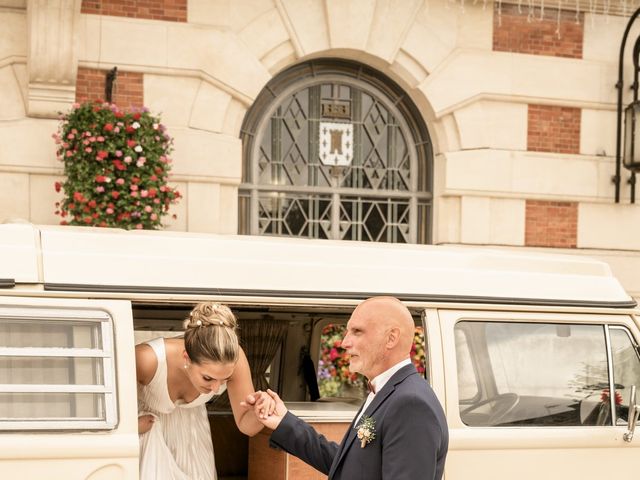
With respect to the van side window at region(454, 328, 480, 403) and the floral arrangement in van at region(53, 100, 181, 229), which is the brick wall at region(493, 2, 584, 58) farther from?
the van side window at region(454, 328, 480, 403)

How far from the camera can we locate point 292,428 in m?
3.83

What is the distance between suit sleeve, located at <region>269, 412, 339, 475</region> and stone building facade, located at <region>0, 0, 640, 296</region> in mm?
6875

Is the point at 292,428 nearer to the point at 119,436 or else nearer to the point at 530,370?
the point at 119,436

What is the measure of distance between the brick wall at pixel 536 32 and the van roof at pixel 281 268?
734cm

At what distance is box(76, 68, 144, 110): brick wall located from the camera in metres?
10.3

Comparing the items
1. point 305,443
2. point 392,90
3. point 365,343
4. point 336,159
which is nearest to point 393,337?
point 365,343

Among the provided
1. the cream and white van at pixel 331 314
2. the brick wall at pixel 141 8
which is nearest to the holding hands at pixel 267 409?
the cream and white van at pixel 331 314

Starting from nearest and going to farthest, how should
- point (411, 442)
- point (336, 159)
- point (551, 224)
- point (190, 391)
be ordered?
1. point (411, 442)
2. point (190, 391)
3. point (336, 159)
4. point (551, 224)

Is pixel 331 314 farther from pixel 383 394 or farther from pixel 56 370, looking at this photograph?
pixel 383 394

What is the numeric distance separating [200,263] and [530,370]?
1.77 m

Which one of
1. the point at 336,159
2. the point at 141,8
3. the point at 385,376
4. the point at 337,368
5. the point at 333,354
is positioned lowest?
the point at 337,368

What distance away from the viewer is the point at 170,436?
4434 mm

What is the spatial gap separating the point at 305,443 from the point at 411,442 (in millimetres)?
823

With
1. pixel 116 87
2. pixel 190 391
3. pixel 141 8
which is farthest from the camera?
pixel 141 8
